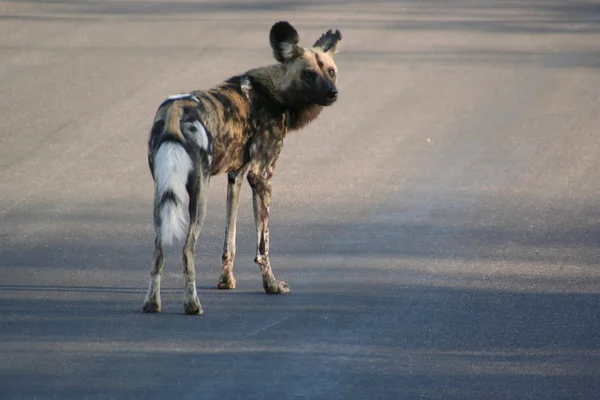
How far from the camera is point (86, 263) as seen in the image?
902 centimetres

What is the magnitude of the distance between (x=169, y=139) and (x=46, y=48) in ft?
30.5

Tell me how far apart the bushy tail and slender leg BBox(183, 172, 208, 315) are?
6.4 inches

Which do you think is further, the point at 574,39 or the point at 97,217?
the point at 574,39

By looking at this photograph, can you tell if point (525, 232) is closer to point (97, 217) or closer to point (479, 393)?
point (97, 217)

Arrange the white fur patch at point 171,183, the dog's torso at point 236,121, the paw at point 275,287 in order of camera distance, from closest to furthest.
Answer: the white fur patch at point 171,183, the dog's torso at point 236,121, the paw at point 275,287

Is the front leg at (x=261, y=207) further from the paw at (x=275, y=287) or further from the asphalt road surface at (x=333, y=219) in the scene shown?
the asphalt road surface at (x=333, y=219)

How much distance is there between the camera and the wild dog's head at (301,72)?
8891 millimetres

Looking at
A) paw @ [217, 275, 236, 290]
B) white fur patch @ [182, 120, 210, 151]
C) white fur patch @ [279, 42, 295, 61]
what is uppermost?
white fur patch @ [279, 42, 295, 61]

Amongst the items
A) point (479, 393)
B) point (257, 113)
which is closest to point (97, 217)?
point (257, 113)

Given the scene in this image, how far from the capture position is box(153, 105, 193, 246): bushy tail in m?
7.63

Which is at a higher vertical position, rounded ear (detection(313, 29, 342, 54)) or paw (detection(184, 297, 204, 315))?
rounded ear (detection(313, 29, 342, 54))

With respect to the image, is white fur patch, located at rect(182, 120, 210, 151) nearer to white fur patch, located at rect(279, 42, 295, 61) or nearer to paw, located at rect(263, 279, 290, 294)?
paw, located at rect(263, 279, 290, 294)

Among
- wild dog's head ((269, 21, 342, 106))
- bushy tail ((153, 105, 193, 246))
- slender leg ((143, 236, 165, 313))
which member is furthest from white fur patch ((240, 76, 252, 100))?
A: slender leg ((143, 236, 165, 313))

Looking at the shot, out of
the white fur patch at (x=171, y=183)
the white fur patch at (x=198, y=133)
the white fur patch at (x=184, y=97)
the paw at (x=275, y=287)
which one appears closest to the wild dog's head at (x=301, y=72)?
the white fur patch at (x=184, y=97)
